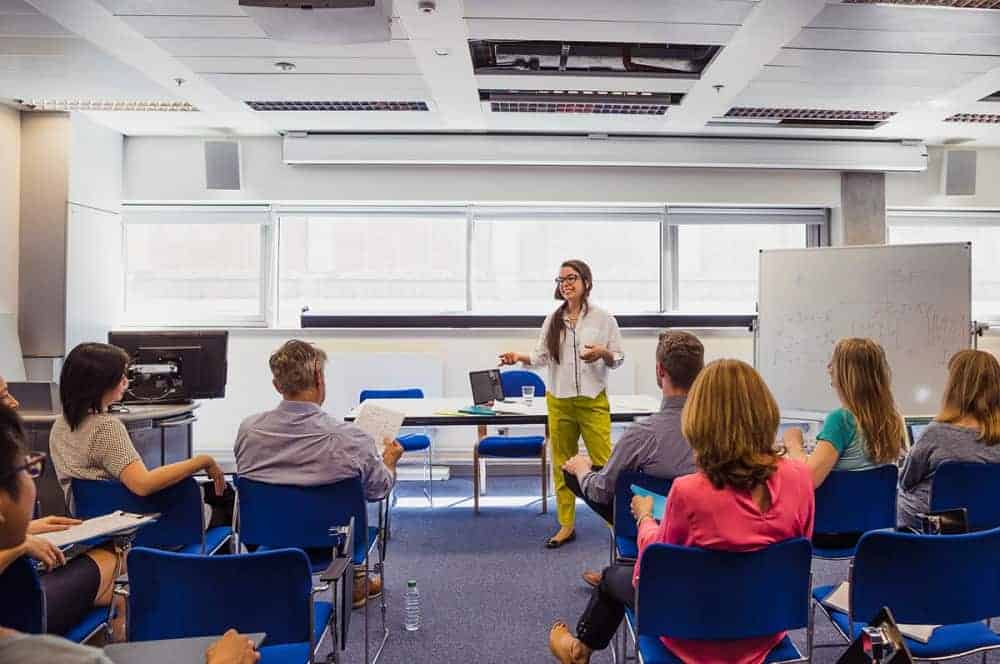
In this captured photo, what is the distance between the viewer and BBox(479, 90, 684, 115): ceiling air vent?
4.50m

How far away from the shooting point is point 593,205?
6043 mm

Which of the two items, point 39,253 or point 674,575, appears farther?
point 39,253

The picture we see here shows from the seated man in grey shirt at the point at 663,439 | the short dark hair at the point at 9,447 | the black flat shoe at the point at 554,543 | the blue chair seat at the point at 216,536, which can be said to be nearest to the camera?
the short dark hair at the point at 9,447

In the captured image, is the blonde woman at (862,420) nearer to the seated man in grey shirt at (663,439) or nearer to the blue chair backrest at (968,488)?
the blue chair backrest at (968,488)

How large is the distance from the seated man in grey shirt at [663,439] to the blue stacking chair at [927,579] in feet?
2.27

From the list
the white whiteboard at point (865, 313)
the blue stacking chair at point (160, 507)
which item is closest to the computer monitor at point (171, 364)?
the blue stacking chair at point (160, 507)

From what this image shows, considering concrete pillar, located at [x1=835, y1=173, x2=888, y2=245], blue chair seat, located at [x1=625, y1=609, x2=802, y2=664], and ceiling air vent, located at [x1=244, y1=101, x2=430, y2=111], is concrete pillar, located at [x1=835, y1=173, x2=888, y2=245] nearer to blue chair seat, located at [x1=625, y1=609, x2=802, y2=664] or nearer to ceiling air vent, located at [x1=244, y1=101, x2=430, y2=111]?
ceiling air vent, located at [x1=244, y1=101, x2=430, y2=111]

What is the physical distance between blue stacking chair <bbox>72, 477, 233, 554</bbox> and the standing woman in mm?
1948

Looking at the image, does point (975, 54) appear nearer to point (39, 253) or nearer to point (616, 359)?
point (616, 359)

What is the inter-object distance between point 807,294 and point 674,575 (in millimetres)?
3920

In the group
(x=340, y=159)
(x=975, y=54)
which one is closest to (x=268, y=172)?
(x=340, y=159)

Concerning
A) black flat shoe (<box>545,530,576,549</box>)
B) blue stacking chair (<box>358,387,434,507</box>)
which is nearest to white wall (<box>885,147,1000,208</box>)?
black flat shoe (<box>545,530,576,549</box>)

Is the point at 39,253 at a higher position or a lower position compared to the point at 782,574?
Result: higher

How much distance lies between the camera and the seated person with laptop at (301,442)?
2.28m
